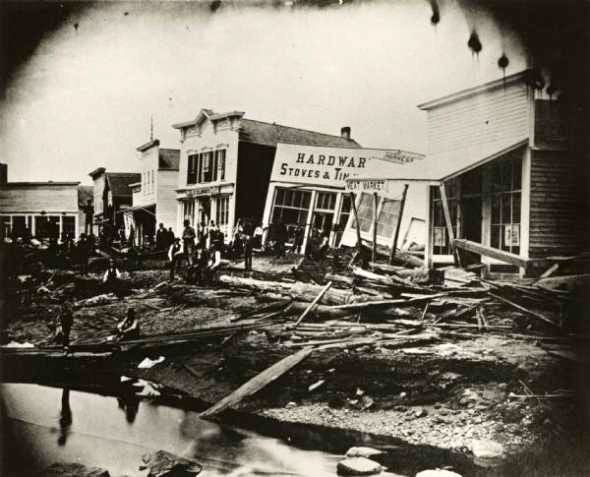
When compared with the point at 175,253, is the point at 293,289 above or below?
below

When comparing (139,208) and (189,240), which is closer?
(189,240)

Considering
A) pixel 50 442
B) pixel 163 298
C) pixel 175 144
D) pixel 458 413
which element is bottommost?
pixel 50 442

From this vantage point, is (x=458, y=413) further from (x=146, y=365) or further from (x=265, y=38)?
(x=265, y=38)


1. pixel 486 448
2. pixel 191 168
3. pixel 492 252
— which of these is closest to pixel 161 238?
pixel 191 168

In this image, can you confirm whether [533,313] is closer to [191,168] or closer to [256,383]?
[256,383]

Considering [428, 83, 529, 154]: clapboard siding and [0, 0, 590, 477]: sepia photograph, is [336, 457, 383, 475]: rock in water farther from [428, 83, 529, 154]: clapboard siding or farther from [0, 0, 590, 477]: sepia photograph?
[428, 83, 529, 154]: clapboard siding

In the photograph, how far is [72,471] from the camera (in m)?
4.55

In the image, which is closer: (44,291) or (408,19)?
(408,19)

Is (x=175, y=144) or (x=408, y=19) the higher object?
(x=408, y=19)

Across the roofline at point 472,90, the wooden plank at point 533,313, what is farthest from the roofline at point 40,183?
the wooden plank at point 533,313

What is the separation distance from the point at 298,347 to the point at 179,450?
1.34 m

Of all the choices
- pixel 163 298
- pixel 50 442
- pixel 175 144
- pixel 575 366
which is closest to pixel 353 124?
pixel 175 144

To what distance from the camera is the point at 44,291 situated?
559 cm

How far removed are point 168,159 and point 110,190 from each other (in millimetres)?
689
